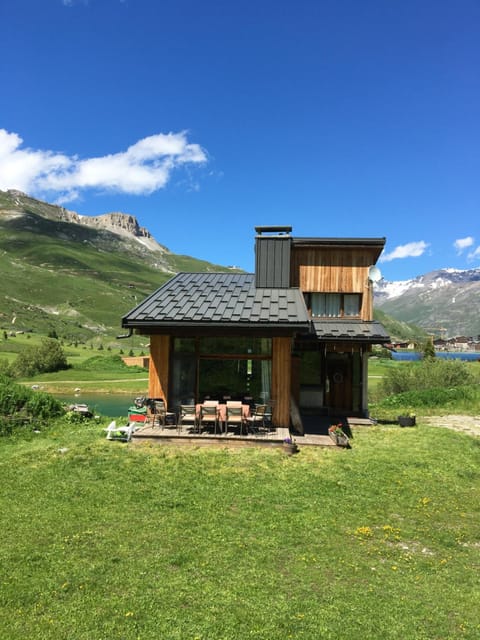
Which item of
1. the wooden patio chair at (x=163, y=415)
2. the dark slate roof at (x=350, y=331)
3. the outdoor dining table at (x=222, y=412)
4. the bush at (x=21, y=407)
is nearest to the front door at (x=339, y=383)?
the dark slate roof at (x=350, y=331)

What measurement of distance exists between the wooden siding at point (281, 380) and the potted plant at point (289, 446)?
1649mm

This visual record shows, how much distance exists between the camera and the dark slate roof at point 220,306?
1334 cm

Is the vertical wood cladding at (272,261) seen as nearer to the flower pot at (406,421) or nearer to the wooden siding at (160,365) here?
the wooden siding at (160,365)

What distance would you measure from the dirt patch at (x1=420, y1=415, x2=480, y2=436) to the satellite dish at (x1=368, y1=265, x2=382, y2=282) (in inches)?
266

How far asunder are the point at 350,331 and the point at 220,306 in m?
5.88

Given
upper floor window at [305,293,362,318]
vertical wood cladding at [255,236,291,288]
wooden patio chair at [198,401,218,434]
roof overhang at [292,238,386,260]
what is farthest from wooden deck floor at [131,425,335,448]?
roof overhang at [292,238,386,260]

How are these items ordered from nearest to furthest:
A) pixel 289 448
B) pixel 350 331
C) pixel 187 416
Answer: pixel 289 448, pixel 187 416, pixel 350 331

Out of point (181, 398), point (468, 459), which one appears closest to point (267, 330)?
point (181, 398)

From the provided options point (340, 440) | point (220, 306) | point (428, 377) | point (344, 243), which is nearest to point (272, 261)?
point (344, 243)

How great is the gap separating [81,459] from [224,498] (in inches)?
178

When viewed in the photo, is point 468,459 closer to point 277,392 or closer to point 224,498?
point 277,392

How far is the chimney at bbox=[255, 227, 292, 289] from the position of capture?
17172 mm

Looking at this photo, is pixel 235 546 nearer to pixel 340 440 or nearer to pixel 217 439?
pixel 217 439

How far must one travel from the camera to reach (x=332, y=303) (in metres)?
19.1
